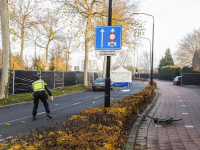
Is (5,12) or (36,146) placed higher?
(5,12)

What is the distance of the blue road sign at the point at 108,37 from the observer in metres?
7.28

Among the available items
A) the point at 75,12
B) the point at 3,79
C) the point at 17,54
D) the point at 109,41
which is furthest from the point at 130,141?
the point at 17,54

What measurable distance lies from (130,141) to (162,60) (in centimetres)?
8825

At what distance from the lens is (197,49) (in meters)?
52.8

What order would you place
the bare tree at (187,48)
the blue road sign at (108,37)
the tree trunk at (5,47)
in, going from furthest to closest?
the bare tree at (187,48) → the tree trunk at (5,47) → the blue road sign at (108,37)

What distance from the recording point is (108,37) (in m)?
7.39

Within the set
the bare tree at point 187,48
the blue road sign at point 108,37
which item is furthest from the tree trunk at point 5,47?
the bare tree at point 187,48

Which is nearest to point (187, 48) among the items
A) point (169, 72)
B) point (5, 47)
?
point (169, 72)

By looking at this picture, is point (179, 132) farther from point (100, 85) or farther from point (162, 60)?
point (162, 60)

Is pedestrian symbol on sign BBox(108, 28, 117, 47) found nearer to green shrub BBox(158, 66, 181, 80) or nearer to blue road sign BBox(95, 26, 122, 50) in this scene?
blue road sign BBox(95, 26, 122, 50)

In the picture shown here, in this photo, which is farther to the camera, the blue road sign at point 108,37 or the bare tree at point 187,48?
the bare tree at point 187,48

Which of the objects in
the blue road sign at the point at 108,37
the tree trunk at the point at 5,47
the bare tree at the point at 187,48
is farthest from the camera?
the bare tree at the point at 187,48

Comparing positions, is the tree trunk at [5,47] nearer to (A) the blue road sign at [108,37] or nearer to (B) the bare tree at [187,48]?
(A) the blue road sign at [108,37]

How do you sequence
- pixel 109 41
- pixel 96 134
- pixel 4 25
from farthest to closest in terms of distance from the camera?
pixel 4 25 → pixel 109 41 → pixel 96 134
